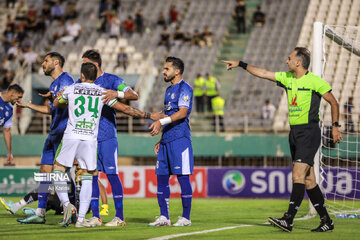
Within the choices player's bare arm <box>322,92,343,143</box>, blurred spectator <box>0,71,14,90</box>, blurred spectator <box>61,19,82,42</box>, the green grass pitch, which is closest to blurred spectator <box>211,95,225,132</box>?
blurred spectator <box>0,71,14,90</box>

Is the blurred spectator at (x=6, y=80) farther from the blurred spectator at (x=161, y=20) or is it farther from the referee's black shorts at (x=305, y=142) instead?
the referee's black shorts at (x=305, y=142)

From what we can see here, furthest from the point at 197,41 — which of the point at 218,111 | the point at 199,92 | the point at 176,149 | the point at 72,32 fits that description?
the point at 176,149

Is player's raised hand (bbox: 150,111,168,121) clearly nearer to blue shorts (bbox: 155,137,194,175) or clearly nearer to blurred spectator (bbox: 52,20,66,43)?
blue shorts (bbox: 155,137,194,175)

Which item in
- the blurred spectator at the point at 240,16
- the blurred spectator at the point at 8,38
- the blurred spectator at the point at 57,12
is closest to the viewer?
the blurred spectator at the point at 240,16

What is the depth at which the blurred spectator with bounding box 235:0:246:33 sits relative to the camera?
94.5 ft

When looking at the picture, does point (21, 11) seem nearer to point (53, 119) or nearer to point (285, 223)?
point (53, 119)

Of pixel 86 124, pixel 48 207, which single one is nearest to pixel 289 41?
pixel 48 207

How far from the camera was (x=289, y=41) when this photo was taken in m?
27.0

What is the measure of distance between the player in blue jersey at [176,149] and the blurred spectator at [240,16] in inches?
770

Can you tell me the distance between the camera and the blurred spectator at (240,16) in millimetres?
28812

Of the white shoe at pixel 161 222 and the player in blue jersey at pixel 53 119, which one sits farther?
the player in blue jersey at pixel 53 119

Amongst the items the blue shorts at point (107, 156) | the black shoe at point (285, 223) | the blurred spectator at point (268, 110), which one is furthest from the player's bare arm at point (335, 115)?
the blurred spectator at point (268, 110)

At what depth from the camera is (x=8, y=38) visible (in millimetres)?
29203

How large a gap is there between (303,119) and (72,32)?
69.5 ft
